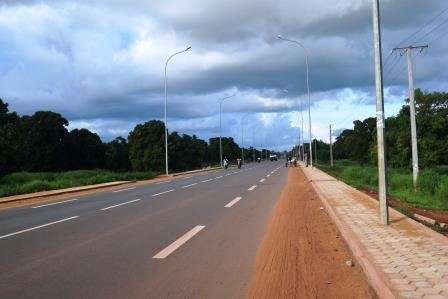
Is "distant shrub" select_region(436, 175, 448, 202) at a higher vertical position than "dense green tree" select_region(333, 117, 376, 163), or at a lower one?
lower

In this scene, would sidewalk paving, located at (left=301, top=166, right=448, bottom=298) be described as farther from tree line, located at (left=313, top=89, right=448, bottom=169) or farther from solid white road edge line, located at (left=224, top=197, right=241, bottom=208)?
tree line, located at (left=313, top=89, right=448, bottom=169)

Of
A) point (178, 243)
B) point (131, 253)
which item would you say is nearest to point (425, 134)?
point (178, 243)

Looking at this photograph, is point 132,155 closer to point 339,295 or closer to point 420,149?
point 420,149

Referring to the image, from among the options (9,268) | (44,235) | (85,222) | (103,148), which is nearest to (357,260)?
(9,268)

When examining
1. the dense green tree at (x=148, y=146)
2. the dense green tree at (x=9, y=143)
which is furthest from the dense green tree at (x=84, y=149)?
the dense green tree at (x=9, y=143)

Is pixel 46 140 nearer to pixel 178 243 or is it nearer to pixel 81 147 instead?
pixel 81 147

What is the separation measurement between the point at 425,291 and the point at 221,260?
3355mm

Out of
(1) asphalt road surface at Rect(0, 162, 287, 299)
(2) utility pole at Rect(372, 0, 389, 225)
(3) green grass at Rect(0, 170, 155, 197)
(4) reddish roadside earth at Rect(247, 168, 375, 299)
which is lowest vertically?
(4) reddish roadside earth at Rect(247, 168, 375, 299)

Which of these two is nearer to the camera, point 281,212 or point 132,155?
point 281,212

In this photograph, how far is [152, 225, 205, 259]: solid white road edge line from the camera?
847cm

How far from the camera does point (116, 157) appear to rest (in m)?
94.2

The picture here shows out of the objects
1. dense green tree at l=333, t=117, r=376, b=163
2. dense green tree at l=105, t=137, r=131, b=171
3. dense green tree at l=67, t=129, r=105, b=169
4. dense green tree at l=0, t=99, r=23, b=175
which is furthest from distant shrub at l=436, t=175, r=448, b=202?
dense green tree at l=333, t=117, r=376, b=163

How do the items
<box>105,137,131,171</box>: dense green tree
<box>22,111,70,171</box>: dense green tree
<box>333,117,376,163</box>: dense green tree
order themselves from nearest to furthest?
<box>22,111,70,171</box>: dense green tree → <box>105,137,131,171</box>: dense green tree → <box>333,117,376,163</box>: dense green tree

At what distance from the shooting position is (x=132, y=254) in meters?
8.56
